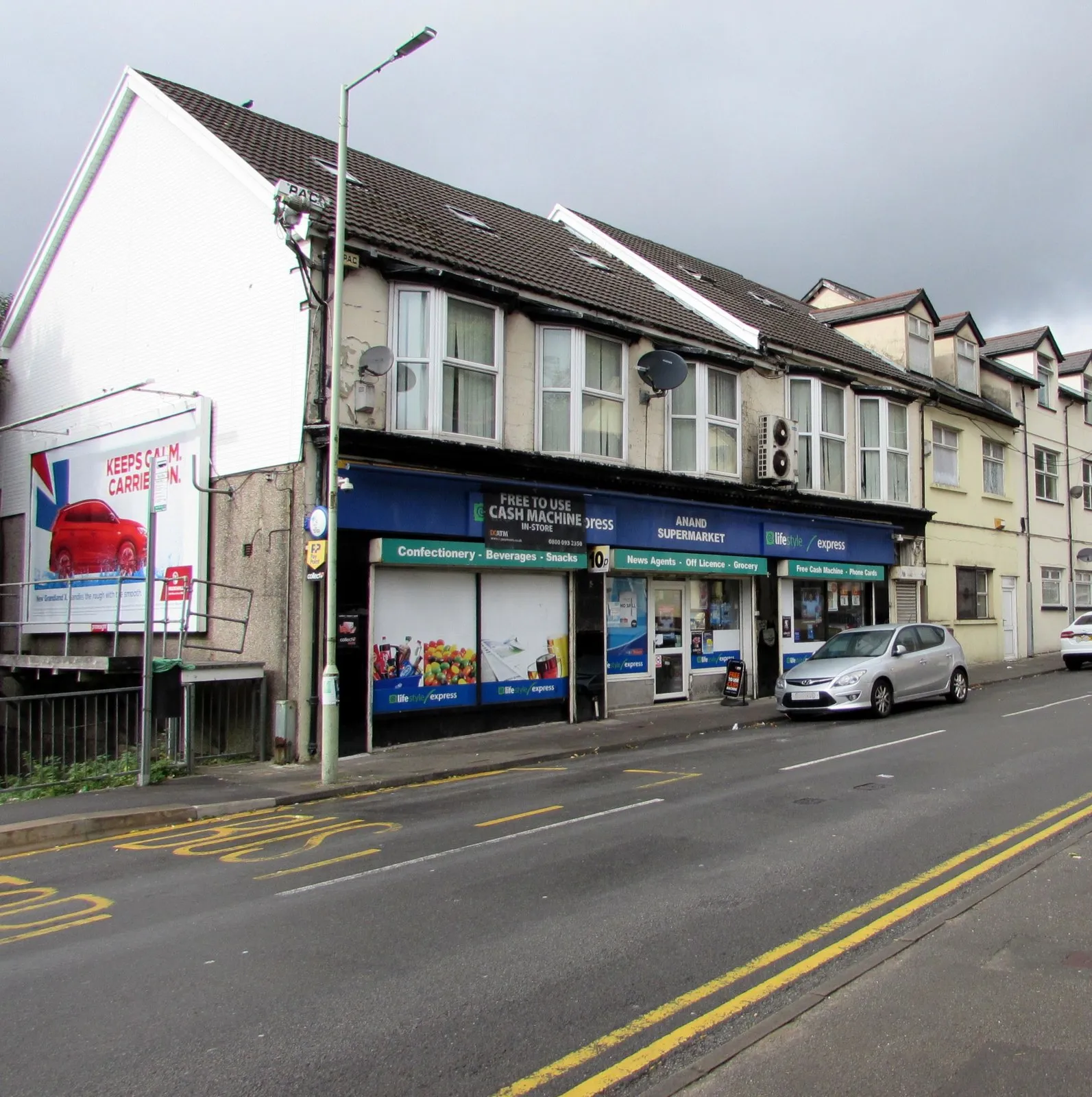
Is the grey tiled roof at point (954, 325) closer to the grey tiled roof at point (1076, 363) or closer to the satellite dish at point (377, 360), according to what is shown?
the grey tiled roof at point (1076, 363)

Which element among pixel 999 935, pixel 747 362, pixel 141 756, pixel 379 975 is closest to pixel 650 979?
pixel 379 975

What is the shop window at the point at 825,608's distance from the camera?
22031 millimetres

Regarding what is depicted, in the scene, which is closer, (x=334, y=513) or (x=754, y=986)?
(x=754, y=986)

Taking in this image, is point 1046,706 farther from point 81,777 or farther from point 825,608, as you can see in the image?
point 81,777

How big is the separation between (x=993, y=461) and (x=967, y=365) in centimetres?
293

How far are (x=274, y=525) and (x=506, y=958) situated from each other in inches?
384

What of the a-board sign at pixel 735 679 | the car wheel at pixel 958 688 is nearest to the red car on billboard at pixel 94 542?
the a-board sign at pixel 735 679

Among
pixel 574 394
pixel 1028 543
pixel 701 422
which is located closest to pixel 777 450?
pixel 701 422

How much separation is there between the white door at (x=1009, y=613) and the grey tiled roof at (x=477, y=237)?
28.2ft

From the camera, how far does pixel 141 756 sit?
1160 cm

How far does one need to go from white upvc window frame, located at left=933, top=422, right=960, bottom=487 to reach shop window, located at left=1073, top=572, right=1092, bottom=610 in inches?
343

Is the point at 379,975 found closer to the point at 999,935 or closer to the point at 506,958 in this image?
the point at 506,958

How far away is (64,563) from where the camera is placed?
18.4 metres

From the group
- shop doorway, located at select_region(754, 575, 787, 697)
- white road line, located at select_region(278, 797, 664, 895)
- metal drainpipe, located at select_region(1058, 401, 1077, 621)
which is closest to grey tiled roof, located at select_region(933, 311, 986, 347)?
metal drainpipe, located at select_region(1058, 401, 1077, 621)
